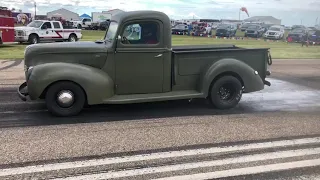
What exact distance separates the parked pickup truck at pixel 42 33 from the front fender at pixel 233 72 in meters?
19.0

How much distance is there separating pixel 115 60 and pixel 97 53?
354 mm

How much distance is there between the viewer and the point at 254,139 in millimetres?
5367

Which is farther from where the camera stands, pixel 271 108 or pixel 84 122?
pixel 271 108

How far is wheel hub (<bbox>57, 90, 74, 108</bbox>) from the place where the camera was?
627 centimetres

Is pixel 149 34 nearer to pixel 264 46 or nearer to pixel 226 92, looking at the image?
pixel 226 92

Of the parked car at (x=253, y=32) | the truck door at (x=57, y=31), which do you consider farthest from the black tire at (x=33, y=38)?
the parked car at (x=253, y=32)

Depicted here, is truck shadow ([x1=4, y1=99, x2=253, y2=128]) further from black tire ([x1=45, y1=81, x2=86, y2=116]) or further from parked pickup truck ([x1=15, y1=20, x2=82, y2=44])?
parked pickup truck ([x1=15, y1=20, x2=82, y2=44])

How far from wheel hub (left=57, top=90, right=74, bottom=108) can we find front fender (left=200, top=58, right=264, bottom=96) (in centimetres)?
255

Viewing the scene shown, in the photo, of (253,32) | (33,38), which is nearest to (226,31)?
(253,32)

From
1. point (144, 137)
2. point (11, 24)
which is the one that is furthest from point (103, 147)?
point (11, 24)

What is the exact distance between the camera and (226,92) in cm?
737

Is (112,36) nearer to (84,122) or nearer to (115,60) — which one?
(115,60)

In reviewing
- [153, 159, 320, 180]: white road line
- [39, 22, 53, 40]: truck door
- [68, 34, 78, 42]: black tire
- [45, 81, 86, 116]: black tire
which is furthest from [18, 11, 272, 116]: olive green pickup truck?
[68, 34, 78, 42]: black tire

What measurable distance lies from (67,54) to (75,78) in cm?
57
